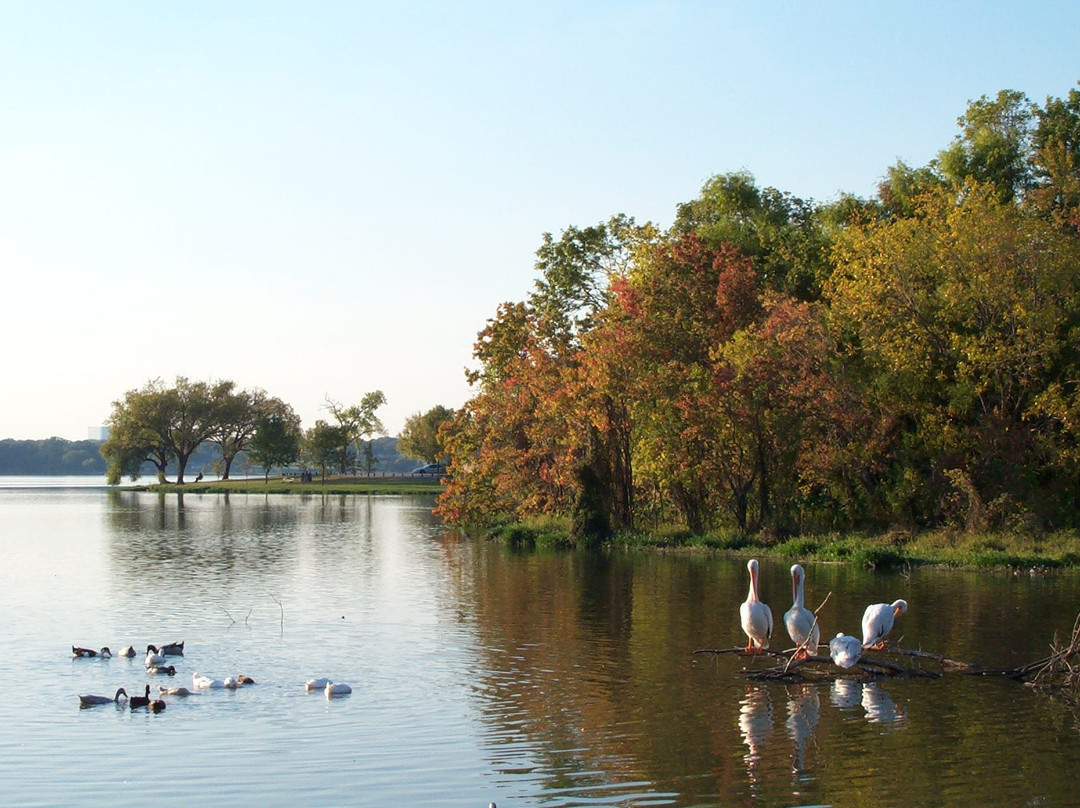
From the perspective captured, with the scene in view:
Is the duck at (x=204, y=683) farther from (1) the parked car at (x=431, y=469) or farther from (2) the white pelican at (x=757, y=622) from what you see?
(1) the parked car at (x=431, y=469)

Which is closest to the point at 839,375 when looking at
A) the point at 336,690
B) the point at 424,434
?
the point at 336,690

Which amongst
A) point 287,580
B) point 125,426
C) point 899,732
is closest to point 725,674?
point 899,732

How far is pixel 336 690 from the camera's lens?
1875 centimetres

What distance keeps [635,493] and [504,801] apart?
36.7 metres

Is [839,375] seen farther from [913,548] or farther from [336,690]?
[336,690]

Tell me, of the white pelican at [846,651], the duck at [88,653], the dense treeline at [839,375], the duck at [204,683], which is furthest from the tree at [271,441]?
the white pelican at [846,651]

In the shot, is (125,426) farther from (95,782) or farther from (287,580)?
(95,782)

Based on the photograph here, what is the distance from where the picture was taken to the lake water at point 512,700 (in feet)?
45.3

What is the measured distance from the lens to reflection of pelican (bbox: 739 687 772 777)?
1506 cm

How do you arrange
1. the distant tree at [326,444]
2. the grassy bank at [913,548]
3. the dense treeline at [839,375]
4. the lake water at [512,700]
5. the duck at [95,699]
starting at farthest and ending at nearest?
the distant tree at [326,444] → the dense treeline at [839,375] → the grassy bank at [913,548] → the duck at [95,699] → the lake water at [512,700]

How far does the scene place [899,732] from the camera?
15.9 meters

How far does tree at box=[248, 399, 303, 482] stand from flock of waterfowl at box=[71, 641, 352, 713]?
343ft

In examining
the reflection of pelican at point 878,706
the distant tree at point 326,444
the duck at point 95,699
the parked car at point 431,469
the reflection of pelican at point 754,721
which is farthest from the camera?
the parked car at point 431,469

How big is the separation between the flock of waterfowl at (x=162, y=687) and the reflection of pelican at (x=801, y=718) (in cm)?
680
